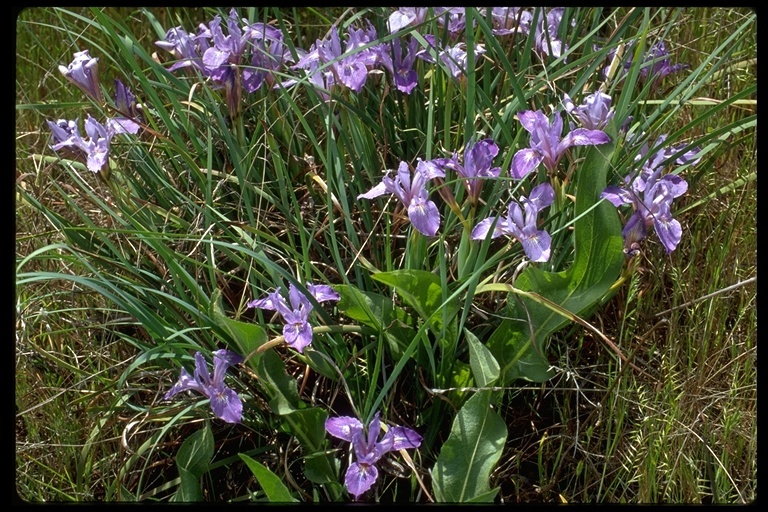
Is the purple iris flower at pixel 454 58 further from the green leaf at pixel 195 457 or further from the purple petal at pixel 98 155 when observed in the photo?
the green leaf at pixel 195 457

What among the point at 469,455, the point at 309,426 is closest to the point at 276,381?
the point at 309,426

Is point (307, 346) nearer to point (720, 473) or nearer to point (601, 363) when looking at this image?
point (601, 363)

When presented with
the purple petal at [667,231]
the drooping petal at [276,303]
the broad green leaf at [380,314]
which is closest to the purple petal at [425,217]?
the broad green leaf at [380,314]

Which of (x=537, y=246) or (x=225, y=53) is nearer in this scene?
(x=537, y=246)

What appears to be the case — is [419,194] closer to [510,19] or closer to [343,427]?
[343,427]

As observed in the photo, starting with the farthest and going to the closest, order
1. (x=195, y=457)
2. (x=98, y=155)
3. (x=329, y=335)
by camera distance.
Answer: (x=98, y=155) < (x=329, y=335) < (x=195, y=457)

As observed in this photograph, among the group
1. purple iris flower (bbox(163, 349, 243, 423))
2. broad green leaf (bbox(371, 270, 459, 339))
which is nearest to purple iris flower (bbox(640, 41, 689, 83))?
broad green leaf (bbox(371, 270, 459, 339))
